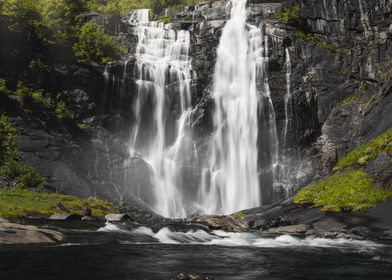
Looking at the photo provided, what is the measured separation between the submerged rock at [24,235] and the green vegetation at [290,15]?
3931cm

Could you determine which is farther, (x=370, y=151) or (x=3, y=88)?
(x=3, y=88)

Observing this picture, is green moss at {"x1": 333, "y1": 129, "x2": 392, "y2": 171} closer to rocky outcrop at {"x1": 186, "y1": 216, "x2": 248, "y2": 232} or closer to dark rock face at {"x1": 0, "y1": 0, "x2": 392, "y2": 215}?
dark rock face at {"x1": 0, "y1": 0, "x2": 392, "y2": 215}

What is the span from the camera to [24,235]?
1609 cm

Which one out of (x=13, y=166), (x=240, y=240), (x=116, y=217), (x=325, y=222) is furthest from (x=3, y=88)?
(x=325, y=222)

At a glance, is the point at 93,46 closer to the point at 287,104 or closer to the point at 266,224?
the point at 287,104

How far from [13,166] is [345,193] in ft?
79.3

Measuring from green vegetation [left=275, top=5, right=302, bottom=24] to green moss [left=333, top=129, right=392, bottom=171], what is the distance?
2177 centimetres

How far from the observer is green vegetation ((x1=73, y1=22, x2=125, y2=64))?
45.0 meters

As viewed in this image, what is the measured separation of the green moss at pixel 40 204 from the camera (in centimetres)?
2534

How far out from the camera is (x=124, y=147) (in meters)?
42.6

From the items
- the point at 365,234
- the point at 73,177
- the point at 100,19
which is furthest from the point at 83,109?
the point at 365,234

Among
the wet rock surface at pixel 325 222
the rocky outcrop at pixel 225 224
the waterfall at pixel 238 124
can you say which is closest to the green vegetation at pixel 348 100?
the waterfall at pixel 238 124

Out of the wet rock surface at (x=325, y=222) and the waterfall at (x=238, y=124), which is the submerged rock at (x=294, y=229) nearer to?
the wet rock surface at (x=325, y=222)

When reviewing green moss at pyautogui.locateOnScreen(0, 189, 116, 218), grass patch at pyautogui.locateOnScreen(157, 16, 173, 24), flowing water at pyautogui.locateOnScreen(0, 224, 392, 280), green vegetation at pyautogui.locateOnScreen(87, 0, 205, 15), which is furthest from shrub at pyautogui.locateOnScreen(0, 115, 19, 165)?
grass patch at pyautogui.locateOnScreen(157, 16, 173, 24)
